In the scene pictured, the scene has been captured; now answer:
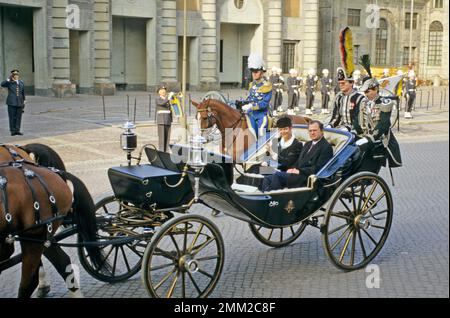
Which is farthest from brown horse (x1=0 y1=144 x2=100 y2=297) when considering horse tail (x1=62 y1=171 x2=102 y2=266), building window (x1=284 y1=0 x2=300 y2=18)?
building window (x1=284 y1=0 x2=300 y2=18)

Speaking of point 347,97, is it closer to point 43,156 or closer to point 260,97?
point 260,97

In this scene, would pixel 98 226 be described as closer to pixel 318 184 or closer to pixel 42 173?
pixel 42 173

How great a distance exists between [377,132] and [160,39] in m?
31.1

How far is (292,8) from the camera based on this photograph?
45000mm

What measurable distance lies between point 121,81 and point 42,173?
112ft

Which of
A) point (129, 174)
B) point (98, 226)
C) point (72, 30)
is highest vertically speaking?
point (72, 30)

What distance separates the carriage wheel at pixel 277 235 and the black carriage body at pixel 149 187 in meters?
1.74

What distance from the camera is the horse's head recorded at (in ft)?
37.1

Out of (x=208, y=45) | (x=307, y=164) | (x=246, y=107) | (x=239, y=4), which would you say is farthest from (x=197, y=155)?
(x=239, y=4)

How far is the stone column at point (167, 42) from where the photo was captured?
125 ft

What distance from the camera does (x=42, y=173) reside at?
581cm

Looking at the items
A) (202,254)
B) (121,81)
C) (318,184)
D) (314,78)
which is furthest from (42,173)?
(121,81)

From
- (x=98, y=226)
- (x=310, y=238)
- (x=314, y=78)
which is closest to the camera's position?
(x=98, y=226)

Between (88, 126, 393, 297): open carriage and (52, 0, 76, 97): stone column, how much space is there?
25487mm
